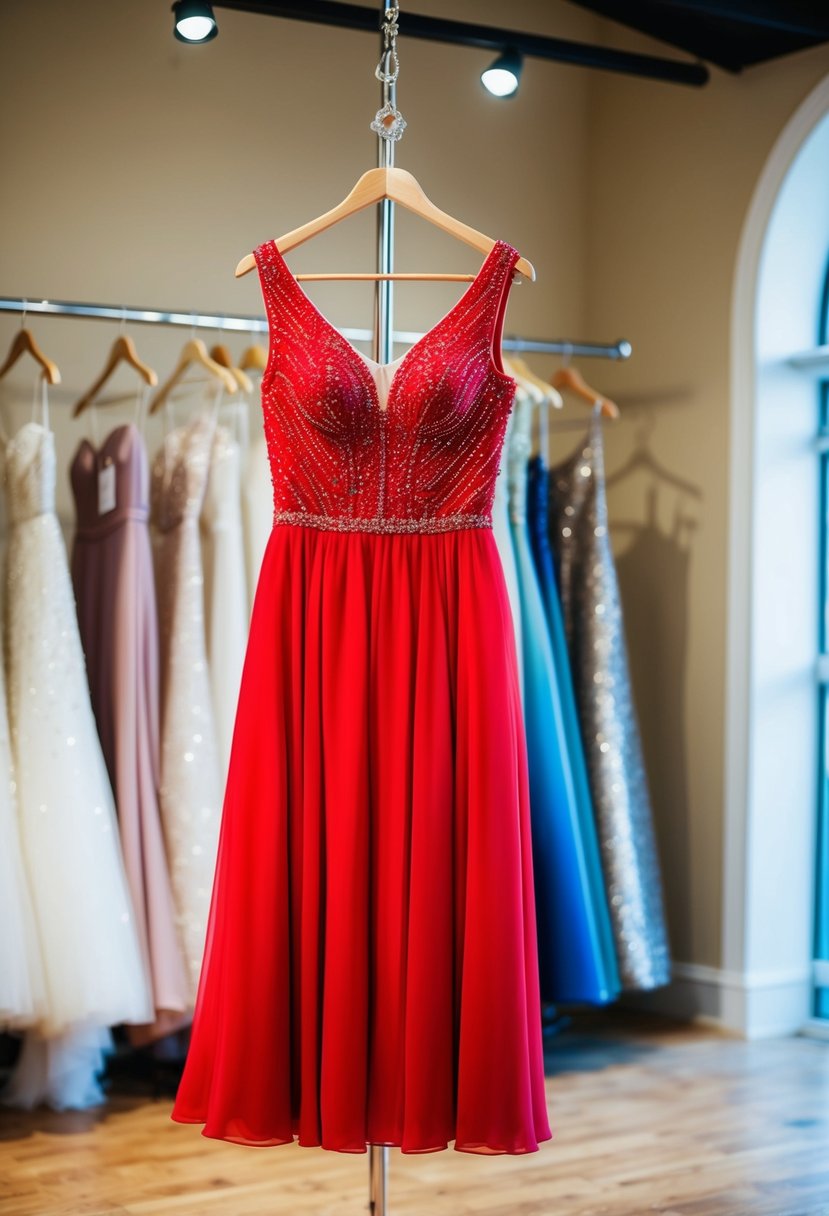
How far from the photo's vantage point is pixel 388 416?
2.10 meters

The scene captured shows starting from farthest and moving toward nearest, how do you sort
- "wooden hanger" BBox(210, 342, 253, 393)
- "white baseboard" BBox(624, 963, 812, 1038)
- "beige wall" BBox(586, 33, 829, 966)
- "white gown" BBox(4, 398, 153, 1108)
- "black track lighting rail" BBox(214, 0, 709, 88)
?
"beige wall" BBox(586, 33, 829, 966)
"white baseboard" BBox(624, 963, 812, 1038)
"wooden hanger" BBox(210, 342, 253, 393)
"black track lighting rail" BBox(214, 0, 709, 88)
"white gown" BBox(4, 398, 153, 1108)

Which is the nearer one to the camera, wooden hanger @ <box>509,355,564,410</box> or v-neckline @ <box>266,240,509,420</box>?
v-neckline @ <box>266,240,509,420</box>

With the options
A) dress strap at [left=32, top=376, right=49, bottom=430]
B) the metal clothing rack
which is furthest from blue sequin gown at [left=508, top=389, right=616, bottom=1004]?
dress strap at [left=32, top=376, right=49, bottom=430]

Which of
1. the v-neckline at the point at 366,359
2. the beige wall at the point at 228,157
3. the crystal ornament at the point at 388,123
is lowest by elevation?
the v-neckline at the point at 366,359

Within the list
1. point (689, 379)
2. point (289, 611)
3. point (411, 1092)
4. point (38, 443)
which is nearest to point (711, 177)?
point (689, 379)

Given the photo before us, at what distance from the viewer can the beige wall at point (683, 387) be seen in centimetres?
418

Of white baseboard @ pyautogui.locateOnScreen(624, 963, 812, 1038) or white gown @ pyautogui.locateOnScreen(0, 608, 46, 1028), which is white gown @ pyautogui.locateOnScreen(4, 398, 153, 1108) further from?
white baseboard @ pyautogui.locateOnScreen(624, 963, 812, 1038)

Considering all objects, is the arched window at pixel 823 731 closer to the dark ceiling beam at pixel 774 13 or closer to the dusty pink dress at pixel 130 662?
the dark ceiling beam at pixel 774 13

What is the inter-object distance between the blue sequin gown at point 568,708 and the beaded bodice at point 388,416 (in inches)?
70.1

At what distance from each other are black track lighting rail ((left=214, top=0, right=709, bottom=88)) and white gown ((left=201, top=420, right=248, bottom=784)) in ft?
3.31

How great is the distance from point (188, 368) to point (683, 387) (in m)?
1.46

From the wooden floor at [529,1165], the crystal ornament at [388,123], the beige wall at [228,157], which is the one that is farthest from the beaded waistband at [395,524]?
the beige wall at [228,157]

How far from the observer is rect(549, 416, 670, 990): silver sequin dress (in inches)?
153

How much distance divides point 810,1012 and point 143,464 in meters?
2.41
